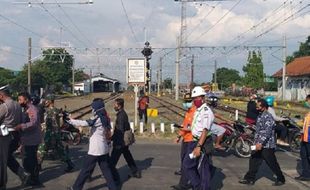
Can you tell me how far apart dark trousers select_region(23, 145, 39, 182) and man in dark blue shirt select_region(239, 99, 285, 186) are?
406 centimetres

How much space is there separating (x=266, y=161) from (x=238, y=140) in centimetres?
432

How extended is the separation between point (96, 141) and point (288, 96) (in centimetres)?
7197

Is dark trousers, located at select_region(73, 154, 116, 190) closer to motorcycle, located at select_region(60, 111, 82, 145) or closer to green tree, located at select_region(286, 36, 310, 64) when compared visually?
motorcycle, located at select_region(60, 111, 82, 145)

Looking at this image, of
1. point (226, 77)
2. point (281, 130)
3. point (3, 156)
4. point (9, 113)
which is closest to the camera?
point (3, 156)

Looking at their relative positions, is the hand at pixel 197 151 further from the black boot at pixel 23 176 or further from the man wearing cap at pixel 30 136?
the black boot at pixel 23 176

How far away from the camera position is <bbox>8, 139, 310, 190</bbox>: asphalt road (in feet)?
32.9

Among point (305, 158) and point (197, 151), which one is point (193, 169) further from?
point (305, 158)

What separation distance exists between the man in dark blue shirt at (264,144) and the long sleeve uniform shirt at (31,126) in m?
4.07

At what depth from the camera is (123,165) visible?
40.6 feet

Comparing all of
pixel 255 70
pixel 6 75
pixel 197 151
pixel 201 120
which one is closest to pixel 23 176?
pixel 197 151

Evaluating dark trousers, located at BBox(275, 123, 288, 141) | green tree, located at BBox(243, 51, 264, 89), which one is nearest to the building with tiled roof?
green tree, located at BBox(243, 51, 264, 89)

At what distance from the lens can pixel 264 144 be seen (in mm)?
9969

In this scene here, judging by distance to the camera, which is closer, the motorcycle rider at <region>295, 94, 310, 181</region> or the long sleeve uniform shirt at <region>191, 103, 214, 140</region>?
the long sleeve uniform shirt at <region>191, 103, 214, 140</region>

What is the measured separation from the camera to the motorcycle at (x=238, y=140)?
14.4 m
